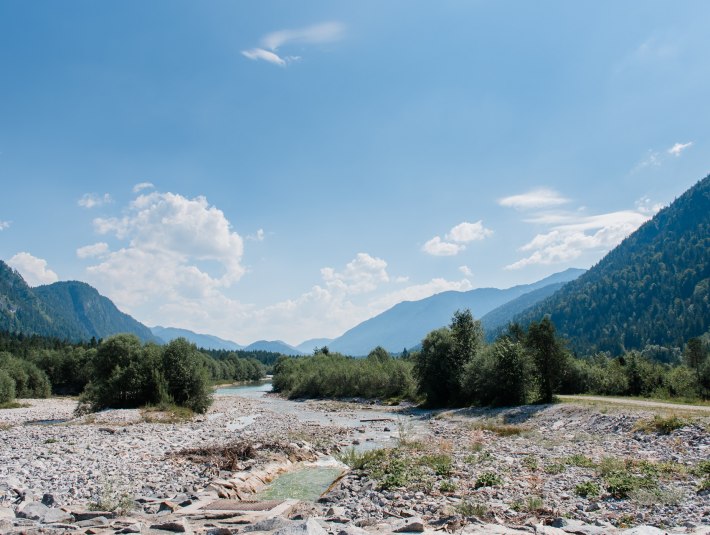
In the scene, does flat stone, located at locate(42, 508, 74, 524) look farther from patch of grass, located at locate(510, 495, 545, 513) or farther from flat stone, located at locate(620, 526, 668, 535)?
flat stone, located at locate(620, 526, 668, 535)

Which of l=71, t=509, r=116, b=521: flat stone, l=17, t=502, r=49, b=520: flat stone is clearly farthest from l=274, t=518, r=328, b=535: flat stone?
l=17, t=502, r=49, b=520: flat stone

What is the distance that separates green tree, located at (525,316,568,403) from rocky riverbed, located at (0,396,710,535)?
13649 millimetres

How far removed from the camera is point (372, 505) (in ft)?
52.4

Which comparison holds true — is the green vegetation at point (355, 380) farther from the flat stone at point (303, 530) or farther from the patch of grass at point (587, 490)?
the flat stone at point (303, 530)

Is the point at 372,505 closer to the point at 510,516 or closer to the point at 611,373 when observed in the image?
the point at 510,516

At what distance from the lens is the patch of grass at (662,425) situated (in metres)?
26.9

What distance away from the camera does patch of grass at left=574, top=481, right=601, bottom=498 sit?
16.0 meters

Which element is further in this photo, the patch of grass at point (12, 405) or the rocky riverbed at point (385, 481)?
the patch of grass at point (12, 405)

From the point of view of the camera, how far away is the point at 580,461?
2162cm

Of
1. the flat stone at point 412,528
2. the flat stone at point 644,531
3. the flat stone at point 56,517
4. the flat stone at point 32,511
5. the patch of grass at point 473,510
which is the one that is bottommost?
the patch of grass at point 473,510

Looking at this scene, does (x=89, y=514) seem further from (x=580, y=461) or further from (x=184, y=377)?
(x=184, y=377)

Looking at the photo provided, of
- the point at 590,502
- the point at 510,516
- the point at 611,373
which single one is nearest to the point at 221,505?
the point at 510,516

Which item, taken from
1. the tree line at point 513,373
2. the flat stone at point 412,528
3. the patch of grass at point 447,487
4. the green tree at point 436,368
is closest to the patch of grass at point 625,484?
the patch of grass at point 447,487

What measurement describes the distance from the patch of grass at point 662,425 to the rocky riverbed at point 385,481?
98 millimetres
